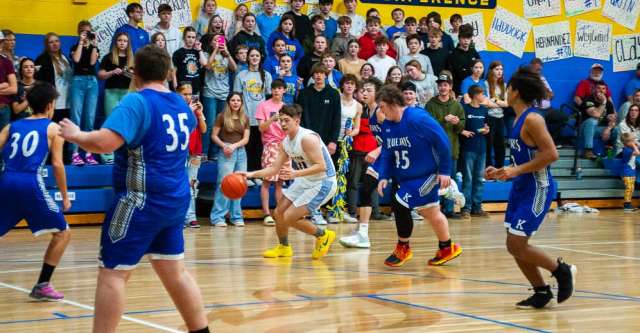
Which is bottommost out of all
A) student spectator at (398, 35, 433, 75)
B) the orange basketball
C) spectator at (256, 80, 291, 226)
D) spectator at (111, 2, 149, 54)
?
the orange basketball

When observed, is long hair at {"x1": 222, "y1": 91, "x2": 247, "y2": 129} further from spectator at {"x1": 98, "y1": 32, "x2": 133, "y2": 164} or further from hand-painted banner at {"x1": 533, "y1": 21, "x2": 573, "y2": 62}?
hand-painted banner at {"x1": 533, "y1": 21, "x2": 573, "y2": 62}

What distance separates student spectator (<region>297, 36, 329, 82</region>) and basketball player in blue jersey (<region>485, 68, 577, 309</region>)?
26.8 feet

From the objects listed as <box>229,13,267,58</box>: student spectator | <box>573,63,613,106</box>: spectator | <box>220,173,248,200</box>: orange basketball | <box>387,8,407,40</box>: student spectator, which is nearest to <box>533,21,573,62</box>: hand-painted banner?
<box>573,63,613,106</box>: spectator

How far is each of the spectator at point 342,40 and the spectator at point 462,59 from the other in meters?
1.88

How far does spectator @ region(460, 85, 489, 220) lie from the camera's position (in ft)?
51.8

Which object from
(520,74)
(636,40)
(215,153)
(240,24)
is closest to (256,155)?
(215,153)

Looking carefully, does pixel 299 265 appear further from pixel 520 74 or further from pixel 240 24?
pixel 240 24

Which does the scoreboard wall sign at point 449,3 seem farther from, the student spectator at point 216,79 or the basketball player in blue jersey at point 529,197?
the basketball player in blue jersey at point 529,197

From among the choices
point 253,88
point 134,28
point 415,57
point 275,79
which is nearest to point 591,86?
point 415,57

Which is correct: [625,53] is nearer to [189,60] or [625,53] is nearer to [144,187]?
[189,60]

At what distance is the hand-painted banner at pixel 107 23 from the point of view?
1579cm

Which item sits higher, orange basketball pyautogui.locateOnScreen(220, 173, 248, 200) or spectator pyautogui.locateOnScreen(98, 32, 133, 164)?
spectator pyautogui.locateOnScreen(98, 32, 133, 164)

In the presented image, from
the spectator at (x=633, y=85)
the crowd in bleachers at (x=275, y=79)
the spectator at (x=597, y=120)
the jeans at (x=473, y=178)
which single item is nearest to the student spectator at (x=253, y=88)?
the crowd in bleachers at (x=275, y=79)

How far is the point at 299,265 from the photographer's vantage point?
9898mm
